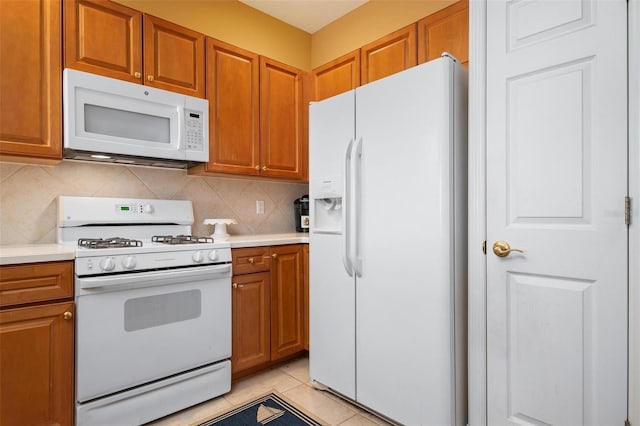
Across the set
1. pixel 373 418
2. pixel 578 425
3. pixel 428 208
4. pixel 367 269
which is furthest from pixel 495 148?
pixel 373 418

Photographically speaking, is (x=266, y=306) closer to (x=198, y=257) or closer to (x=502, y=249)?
(x=198, y=257)

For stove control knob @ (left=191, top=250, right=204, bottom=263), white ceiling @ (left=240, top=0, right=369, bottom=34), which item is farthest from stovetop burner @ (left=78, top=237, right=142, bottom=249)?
white ceiling @ (left=240, top=0, right=369, bottom=34)

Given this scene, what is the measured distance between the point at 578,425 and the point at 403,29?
2332mm

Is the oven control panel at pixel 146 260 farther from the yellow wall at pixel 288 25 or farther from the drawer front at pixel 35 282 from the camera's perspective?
the yellow wall at pixel 288 25

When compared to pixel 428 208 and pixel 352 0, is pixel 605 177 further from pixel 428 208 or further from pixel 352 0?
pixel 352 0

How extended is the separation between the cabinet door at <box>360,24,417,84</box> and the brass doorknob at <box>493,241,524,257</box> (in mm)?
1353

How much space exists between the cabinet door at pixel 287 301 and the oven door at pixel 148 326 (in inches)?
14.6

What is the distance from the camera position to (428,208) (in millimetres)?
1637

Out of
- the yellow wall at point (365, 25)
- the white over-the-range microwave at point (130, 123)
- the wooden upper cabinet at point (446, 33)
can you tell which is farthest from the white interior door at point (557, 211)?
the white over-the-range microwave at point (130, 123)

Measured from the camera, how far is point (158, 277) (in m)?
1.85

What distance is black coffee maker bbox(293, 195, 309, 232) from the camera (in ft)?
9.98

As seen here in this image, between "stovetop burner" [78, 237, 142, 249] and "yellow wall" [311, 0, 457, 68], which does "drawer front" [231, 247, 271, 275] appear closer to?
"stovetop burner" [78, 237, 142, 249]

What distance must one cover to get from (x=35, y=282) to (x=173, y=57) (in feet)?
4.90

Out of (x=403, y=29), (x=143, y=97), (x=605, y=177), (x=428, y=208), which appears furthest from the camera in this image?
(x=403, y=29)
